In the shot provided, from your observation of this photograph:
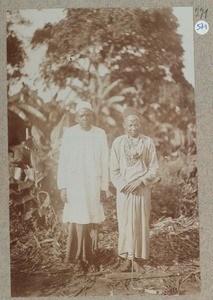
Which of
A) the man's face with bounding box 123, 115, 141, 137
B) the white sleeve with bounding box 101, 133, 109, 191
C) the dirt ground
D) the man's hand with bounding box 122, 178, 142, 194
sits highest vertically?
the man's face with bounding box 123, 115, 141, 137

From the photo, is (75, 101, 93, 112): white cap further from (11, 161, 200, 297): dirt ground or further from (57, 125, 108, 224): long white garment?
(11, 161, 200, 297): dirt ground

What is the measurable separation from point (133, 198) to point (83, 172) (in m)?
0.12

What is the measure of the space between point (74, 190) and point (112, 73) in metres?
0.27

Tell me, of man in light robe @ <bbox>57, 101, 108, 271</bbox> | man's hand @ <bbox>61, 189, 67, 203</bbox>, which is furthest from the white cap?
man's hand @ <bbox>61, 189, 67, 203</bbox>

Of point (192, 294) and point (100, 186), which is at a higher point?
point (100, 186)

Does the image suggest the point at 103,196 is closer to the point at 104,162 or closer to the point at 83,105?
the point at 104,162

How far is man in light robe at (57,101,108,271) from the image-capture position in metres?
0.87

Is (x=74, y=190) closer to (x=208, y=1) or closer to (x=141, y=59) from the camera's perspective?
(x=141, y=59)

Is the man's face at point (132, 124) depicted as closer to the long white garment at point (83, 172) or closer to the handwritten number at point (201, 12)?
the long white garment at point (83, 172)

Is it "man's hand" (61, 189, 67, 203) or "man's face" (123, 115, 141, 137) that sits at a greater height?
"man's face" (123, 115, 141, 137)

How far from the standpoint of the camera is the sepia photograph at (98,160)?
87 cm

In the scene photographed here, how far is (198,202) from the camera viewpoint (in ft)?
2.86

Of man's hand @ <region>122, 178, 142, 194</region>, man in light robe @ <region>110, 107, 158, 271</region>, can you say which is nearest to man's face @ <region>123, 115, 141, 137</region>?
man in light robe @ <region>110, 107, 158, 271</region>

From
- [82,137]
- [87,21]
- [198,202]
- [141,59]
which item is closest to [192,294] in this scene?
[198,202]
